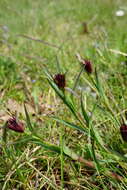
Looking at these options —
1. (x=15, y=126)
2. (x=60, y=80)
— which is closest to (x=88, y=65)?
(x=60, y=80)

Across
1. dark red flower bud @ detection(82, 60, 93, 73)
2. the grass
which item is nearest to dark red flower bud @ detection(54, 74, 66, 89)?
the grass

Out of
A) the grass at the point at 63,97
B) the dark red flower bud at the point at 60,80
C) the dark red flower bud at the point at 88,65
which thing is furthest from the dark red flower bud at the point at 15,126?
the dark red flower bud at the point at 88,65

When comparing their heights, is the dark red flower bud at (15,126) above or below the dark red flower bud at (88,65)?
below

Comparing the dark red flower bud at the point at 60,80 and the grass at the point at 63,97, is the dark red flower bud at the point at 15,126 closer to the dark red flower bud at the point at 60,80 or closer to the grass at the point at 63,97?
the grass at the point at 63,97

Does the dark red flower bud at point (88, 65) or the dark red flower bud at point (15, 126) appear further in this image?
the dark red flower bud at point (88, 65)

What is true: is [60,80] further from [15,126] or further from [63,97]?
[15,126]

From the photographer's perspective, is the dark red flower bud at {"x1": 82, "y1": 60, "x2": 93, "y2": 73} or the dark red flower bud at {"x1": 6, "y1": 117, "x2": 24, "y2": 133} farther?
the dark red flower bud at {"x1": 82, "y1": 60, "x2": 93, "y2": 73}

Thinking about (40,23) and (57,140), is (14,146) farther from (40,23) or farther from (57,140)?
(40,23)

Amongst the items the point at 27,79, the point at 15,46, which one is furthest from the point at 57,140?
the point at 15,46

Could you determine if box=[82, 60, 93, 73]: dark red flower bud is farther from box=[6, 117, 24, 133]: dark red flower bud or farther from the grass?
box=[6, 117, 24, 133]: dark red flower bud
